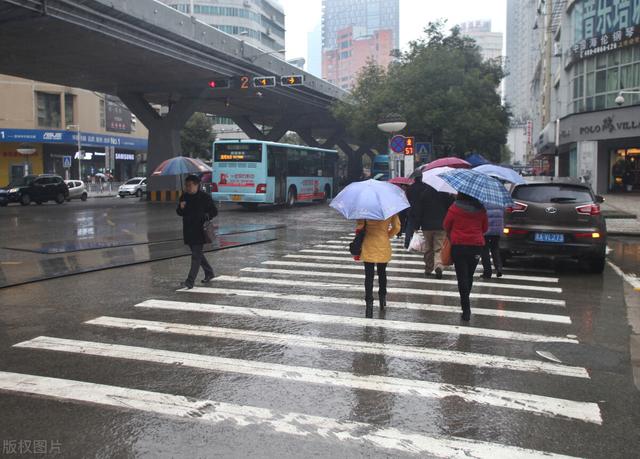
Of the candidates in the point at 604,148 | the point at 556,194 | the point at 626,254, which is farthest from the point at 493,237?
the point at 604,148

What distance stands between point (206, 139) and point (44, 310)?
57.8 metres

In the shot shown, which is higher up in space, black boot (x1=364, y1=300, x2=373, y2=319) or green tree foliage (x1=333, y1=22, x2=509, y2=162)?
green tree foliage (x1=333, y1=22, x2=509, y2=162)

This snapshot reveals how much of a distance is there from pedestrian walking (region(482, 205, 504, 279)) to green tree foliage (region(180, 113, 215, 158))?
54910mm

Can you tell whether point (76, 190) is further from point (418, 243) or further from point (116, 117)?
point (418, 243)

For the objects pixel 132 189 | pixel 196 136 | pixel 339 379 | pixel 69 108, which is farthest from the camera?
pixel 196 136

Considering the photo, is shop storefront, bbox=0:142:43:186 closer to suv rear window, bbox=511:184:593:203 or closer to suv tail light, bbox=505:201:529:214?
suv tail light, bbox=505:201:529:214

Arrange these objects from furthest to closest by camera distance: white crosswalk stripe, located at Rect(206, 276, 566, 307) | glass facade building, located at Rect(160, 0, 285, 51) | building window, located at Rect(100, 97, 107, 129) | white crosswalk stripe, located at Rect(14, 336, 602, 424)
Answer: glass facade building, located at Rect(160, 0, 285, 51) → building window, located at Rect(100, 97, 107, 129) → white crosswalk stripe, located at Rect(206, 276, 566, 307) → white crosswalk stripe, located at Rect(14, 336, 602, 424)

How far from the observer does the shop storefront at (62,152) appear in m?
45.9

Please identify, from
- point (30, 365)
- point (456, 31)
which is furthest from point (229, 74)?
point (30, 365)

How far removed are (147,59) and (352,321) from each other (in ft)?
81.1

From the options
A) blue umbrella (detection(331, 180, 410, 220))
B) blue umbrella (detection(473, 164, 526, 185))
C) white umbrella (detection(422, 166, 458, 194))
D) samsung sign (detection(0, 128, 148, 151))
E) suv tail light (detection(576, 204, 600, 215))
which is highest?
samsung sign (detection(0, 128, 148, 151))

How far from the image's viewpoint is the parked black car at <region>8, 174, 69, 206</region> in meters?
33.6


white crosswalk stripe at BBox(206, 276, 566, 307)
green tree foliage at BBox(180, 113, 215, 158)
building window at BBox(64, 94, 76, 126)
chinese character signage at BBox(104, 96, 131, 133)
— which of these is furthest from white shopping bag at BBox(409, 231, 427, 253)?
green tree foliage at BBox(180, 113, 215, 158)

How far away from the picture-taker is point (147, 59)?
2802cm
